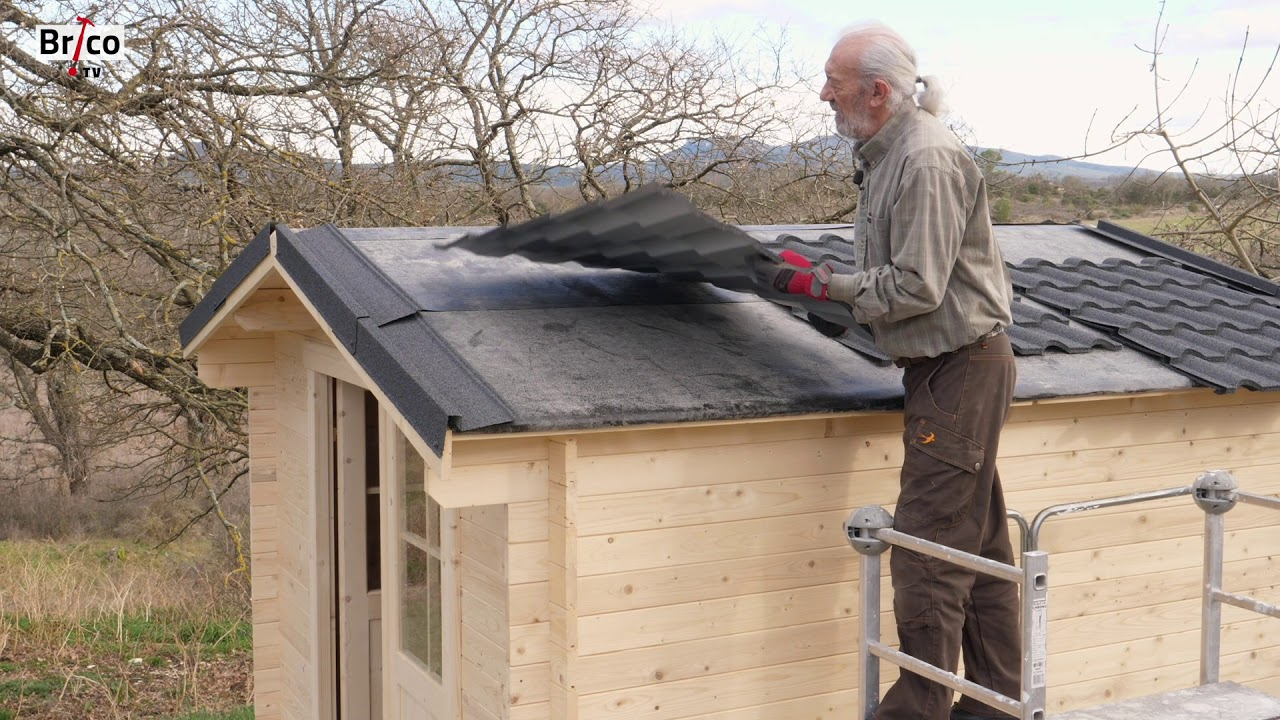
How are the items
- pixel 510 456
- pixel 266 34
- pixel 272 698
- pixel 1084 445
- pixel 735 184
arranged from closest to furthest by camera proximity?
pixel 510 456 → pixel 1084 445 → pixel 272 698 → pixel 266 34 → pixel 735 184

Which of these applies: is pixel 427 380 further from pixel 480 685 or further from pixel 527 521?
pixel 480 685

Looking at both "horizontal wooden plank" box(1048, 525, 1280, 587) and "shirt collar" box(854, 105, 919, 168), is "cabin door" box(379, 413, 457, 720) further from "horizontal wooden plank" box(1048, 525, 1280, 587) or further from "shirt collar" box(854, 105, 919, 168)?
"horizontal wooden plank" box(1048, 525, 1280, 587)

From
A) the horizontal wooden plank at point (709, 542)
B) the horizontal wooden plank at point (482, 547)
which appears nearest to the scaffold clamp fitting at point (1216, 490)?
the horizontal wooden plank at point (709, 542)

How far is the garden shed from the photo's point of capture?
327 cm

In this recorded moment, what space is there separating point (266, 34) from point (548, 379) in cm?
854

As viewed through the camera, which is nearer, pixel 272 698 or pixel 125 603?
pixel 272 698

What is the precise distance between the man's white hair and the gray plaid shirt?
0.06 metres

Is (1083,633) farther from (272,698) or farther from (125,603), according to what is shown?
(125,603)

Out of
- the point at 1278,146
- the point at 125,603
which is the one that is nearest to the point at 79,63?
the point at 125,603

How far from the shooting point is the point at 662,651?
3.40 meters

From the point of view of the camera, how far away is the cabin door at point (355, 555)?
203 inches

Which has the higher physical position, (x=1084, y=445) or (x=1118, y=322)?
(x=1118, y=322)

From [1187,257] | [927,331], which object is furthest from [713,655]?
[1187,257]

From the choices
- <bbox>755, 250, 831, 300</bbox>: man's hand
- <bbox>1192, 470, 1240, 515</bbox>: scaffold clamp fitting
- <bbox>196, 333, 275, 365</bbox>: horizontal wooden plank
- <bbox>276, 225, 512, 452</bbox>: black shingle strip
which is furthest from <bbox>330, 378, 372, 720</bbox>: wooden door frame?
<bbox>1192, 470, 1240, 515</bbox>: scaffold clamp fitting
